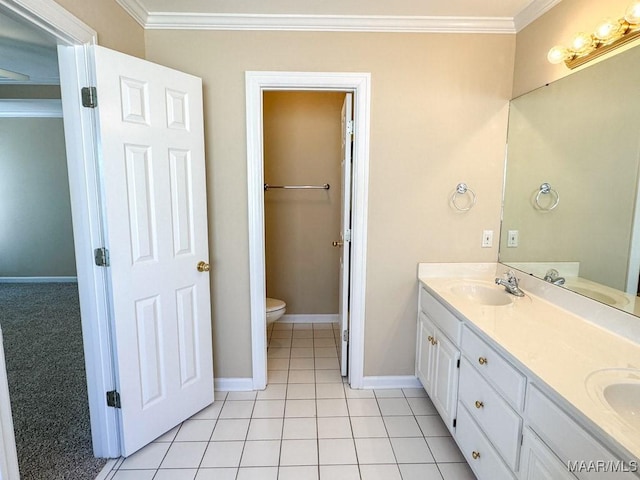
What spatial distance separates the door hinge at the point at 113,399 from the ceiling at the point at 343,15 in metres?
2.03

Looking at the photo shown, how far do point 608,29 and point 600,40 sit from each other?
55 millimetres

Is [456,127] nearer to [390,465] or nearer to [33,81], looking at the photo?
[390,465]

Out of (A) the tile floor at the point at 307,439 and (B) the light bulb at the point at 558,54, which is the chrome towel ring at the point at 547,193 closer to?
(B) the light bulb at the point at 558,54

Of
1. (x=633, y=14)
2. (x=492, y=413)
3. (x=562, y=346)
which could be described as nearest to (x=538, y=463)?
(x=492, y=413)

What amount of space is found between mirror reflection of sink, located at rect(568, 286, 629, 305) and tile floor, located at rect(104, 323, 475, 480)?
1039mm

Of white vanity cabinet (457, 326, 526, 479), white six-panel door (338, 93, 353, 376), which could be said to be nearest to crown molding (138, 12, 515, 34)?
white six-panel door (338, 93, 353, 376)

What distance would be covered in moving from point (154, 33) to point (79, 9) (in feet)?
2.02

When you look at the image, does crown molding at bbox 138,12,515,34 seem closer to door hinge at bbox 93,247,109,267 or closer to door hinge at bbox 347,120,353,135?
door hinge at bbox 347,120,353,135

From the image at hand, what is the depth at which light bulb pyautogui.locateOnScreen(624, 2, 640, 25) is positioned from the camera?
1260mm

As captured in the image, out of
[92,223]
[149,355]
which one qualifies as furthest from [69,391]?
[92,223]

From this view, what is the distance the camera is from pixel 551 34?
1.79m

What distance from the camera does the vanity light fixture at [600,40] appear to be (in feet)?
4.28

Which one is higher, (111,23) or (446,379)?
(111,23)

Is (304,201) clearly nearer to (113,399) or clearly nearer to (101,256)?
(101,256)
